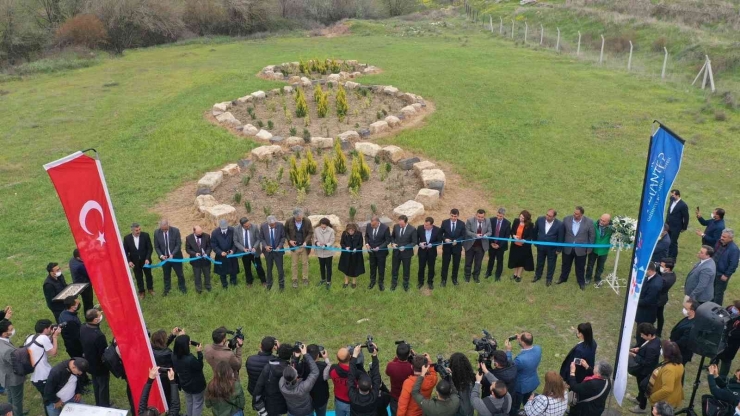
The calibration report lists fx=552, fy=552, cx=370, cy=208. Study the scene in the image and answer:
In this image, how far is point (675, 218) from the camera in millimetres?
11586

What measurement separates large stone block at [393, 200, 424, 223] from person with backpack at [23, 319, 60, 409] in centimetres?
771

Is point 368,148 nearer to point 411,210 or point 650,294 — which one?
point 411,210

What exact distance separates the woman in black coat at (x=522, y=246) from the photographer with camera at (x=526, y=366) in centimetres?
400

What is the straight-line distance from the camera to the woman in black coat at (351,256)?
10.8 meters

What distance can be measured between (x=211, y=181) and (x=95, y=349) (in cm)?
787

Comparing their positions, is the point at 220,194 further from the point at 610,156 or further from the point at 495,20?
the point at 495,20

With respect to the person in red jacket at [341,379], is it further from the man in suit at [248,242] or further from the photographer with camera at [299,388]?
the man in suit at [248,242]

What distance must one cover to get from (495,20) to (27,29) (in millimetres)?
36741

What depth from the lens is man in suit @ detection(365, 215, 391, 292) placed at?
35.1ft

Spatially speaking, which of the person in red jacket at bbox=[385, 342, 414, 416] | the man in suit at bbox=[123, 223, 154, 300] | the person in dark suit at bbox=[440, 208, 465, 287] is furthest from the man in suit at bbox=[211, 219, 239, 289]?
the person in red jacket at bbox=[385, 342, 414, 416]

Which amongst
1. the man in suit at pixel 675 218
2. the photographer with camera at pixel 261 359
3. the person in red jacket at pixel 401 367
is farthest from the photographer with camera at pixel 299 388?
the man in suit at pixel 675 218

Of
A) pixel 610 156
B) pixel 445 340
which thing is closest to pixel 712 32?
pixel 610 156

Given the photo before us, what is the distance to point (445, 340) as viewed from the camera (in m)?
9.38

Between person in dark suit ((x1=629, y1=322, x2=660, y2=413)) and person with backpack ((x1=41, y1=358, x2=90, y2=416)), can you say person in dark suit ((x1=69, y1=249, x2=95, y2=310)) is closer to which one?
person with backpack ((x1=41, y1=358, x2=90, y2=416))
